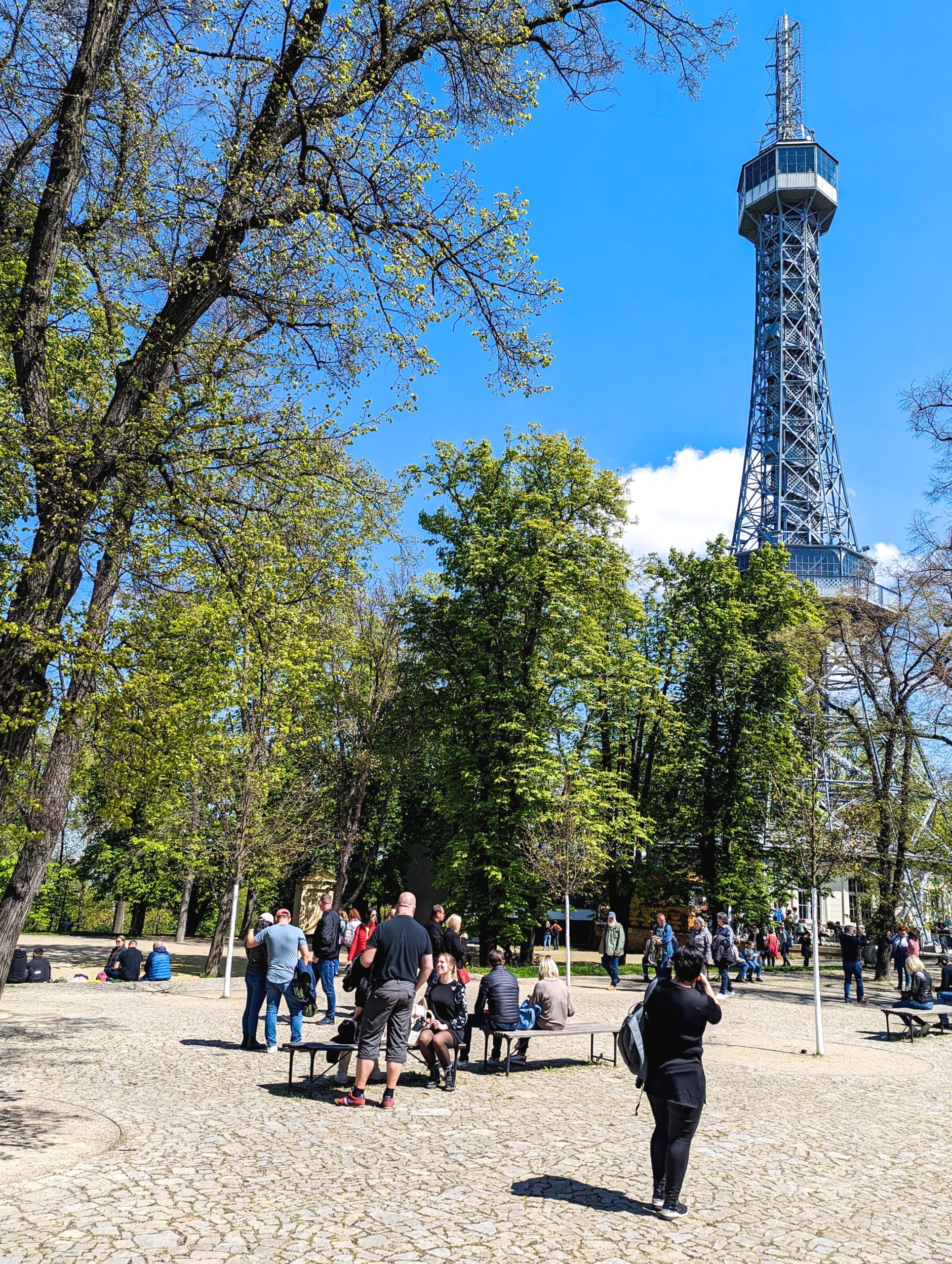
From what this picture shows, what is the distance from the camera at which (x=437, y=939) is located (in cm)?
1212

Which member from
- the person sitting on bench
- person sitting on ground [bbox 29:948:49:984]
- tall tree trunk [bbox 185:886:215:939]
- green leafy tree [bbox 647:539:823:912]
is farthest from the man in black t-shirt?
tall tree trunk [bbox 185:886:215:939]

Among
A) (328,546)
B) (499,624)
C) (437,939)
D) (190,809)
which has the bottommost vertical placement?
(437,939)

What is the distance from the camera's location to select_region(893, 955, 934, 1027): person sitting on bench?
16.2 m

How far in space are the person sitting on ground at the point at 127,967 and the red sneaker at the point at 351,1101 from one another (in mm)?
14090

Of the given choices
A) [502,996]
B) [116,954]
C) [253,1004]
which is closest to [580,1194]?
[502,996]

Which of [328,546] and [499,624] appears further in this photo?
[499,624]

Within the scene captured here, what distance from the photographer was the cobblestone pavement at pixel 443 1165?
17.7 ft

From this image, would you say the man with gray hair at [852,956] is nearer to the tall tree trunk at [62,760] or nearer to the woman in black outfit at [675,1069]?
the woman in black outfit at [675,1069]

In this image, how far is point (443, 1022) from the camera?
10.8 metres

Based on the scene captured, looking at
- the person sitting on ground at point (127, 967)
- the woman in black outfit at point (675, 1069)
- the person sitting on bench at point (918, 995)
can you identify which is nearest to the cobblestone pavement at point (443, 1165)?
the woman in black outfit at point (675, 1069)

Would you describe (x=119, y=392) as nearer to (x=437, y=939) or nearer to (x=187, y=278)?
(x=187, y=278)

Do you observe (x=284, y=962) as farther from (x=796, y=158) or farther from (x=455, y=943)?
(x=796, y=158)

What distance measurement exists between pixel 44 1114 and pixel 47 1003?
9.55 m

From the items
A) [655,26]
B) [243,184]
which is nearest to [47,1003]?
[243,184]
